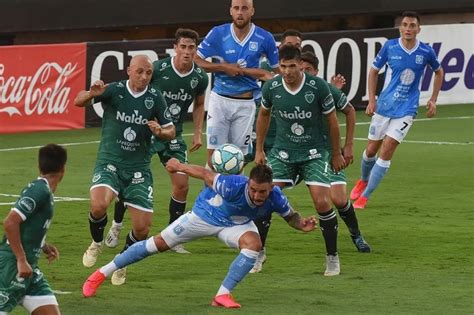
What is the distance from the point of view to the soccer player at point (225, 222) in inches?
484

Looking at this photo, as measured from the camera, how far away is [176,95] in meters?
15.7

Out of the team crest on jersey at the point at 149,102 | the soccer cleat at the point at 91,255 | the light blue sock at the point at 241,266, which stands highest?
the team crest on jersey at the point at 149,102

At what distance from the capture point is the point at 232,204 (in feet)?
40.8

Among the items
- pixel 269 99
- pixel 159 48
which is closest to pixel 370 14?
pixel 159 48

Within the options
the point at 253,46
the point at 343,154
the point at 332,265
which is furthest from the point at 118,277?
the point at 253,46

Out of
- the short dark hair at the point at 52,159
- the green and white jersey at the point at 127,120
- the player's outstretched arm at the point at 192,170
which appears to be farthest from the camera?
the green and white jersey at the point at 127,120

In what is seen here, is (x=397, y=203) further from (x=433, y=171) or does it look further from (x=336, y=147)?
(x=336, y=147)

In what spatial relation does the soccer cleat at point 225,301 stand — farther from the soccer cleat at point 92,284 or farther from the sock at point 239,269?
the soccer cleat at point 92,284

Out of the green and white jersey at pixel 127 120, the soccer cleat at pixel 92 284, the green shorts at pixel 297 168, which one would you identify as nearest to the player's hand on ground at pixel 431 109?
the green shorts at pixel 297 168

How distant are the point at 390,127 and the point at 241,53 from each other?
2.97 meters

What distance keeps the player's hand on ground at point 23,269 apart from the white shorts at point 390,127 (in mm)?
9559

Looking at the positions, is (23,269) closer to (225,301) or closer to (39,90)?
(225,301)

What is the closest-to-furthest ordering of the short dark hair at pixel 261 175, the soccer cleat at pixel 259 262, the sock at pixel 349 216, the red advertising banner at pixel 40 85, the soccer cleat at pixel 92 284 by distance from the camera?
the short dark hair at pixel 261 175 → the soccer cleat at pixel 92 284 → the soccer cleat at pixel 259 262 → the sock at pixel 349 216 → the red advertising banner at pixel 40 85

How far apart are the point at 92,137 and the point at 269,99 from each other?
11976 mm
